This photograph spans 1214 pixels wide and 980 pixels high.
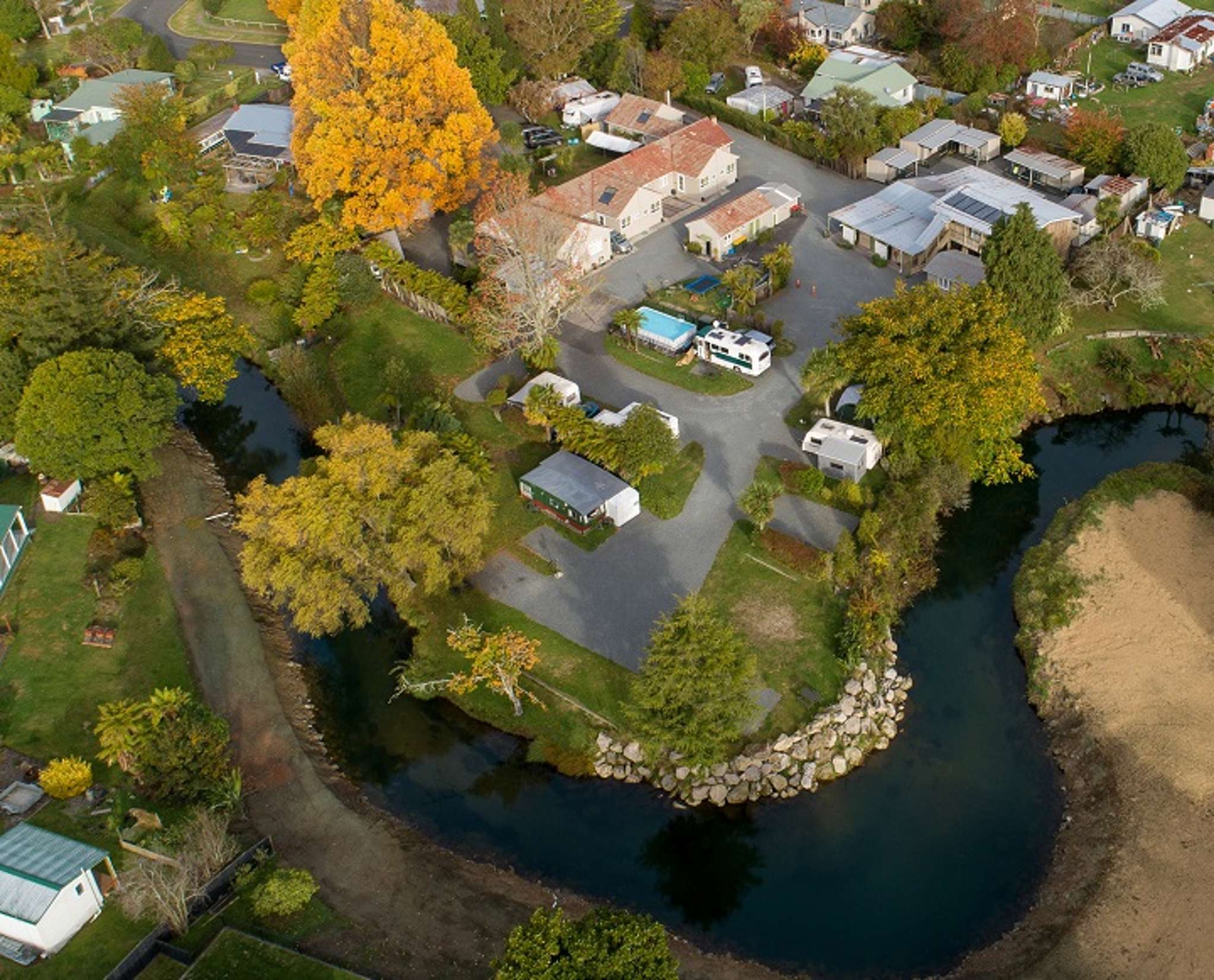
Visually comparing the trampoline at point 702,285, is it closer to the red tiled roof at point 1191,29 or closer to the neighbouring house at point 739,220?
the neighbouring house at point 739,220

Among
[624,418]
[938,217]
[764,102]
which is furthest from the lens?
[764,102]

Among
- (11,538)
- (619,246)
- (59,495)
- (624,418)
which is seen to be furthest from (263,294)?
(624,418)

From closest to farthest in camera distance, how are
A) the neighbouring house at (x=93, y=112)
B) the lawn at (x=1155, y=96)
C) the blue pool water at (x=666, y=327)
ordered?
the blue pool water at (x=666, y=327) → the lawn at (x=1155, y=96) → the neighbouring house at (x=93, y=112)

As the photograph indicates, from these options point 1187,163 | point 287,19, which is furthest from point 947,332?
point 287,19

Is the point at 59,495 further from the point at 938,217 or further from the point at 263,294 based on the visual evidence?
the point at 938,217

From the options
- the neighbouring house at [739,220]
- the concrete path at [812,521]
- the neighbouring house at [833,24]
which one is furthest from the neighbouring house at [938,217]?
the neighbouring house at [833,24]

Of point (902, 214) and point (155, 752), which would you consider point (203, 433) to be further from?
point (902, 214)

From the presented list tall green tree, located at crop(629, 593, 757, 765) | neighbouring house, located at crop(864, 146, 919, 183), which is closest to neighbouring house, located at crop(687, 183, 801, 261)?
neighbouring house, located at crop(864, 146, 919, 183)
